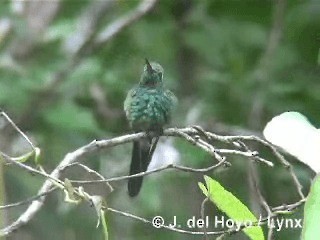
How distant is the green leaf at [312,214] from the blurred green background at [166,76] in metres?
0.41

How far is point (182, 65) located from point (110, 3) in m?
0.21

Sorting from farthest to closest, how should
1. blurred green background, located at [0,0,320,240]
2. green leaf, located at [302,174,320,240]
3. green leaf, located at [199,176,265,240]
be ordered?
blurred green background, located at [0,0,320,240]
green leaf, located at [199,176,265,240]
green leaf, located at [302,174,320,240]

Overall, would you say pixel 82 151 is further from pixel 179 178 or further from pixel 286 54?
pixel 286 54

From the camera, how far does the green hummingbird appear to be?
79 centimetres

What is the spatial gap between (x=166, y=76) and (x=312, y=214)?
1.79 ft

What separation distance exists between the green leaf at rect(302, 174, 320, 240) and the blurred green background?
41 cm

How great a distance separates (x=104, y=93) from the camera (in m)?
1.43

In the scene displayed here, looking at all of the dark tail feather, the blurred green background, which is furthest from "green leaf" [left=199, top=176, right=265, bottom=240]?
the blurred green background

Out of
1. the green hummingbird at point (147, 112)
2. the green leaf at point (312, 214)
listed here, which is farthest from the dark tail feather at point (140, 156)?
the green leaf at point (312, 214)

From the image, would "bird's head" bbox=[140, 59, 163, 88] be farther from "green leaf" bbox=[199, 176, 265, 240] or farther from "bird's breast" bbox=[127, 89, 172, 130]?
"green leaf" bbox=[199, 176, 265, 240]

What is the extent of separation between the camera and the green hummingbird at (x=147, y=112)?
793 millimetres

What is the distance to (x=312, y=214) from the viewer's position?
0.61 metres

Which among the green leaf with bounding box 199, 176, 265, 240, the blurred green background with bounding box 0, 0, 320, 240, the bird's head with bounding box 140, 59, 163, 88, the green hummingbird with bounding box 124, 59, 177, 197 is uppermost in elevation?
the blurred green background with bounding box 0, 0, 320, 240

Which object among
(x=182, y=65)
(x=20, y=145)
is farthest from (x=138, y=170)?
(x=182, y=65)
